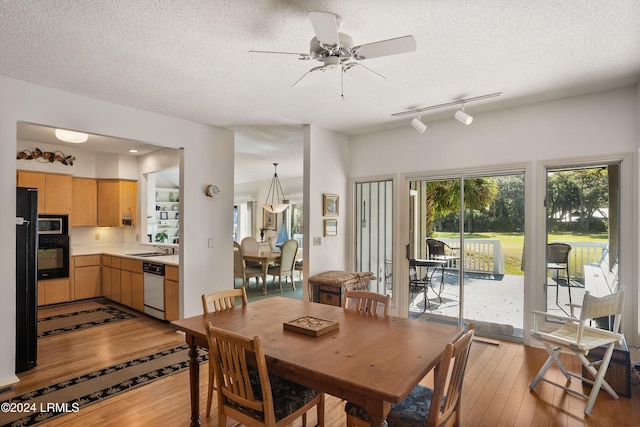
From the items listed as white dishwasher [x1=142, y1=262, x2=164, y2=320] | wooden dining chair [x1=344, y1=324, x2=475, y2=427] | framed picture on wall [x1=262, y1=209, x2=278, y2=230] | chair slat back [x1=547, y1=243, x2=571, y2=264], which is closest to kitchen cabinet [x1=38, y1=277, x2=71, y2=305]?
white dishwasher [x1=142, y1=262, x2=164, y2=320]

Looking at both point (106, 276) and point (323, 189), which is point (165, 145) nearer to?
point (323, 189)

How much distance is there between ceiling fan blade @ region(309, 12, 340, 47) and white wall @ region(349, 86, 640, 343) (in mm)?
2464

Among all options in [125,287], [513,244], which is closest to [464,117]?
[513,244]

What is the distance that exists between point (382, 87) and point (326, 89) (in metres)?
0.52

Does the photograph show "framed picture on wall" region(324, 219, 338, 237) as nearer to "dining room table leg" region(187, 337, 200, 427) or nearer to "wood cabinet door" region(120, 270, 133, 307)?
"dining room table leg" region(187, 337, 200, 427)

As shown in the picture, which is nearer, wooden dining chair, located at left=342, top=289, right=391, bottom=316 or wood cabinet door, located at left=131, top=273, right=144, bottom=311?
wooden dining chair, located at left=342, top=289, right=391, bottom=316

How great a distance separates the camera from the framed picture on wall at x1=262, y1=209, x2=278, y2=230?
9570mm

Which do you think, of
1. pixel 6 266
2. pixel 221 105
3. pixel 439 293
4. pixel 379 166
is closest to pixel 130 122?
pixel 221 105

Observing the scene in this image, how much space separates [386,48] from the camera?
196 centimetres

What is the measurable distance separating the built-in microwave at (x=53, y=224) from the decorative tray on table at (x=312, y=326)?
195 inches

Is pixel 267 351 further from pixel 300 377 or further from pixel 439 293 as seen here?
pixel 439 293

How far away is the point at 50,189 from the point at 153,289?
2472 millimetres

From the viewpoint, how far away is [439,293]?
15.0 ft

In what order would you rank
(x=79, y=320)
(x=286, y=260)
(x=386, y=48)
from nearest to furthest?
(x=386, y=48) → (x=79, y=320) → (x=286, y=260)
